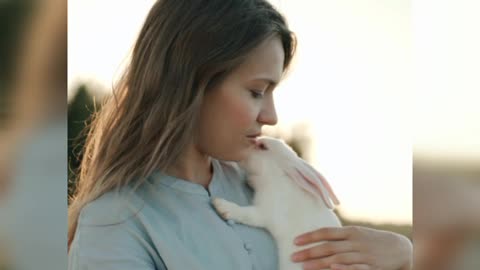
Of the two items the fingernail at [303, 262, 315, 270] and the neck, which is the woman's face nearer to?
the neck

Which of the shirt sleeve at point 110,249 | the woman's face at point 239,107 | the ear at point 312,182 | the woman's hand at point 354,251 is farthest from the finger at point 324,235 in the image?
the shirt sleeve at point 110,249

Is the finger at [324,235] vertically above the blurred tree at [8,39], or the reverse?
the blurred tree at [8,39]

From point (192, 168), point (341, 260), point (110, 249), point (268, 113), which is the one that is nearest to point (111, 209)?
point (110, 249)

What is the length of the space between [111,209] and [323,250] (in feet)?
1.38

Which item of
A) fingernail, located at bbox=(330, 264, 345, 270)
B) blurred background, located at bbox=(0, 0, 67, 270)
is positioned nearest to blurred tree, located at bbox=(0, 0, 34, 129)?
blurred background, located at bbox=(0, 0, 67, 270)

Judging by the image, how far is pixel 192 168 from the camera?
1277mm

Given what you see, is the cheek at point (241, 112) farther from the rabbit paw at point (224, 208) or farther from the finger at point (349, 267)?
the finger at point (349, 267)

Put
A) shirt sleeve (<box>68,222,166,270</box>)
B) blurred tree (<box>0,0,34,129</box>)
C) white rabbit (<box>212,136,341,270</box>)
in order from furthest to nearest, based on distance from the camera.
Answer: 1. white rabbit (<box>212,136,341,270</box>)
2. shirt sleeve (<box>68,222,166,270</box>)
3. blurred tree (<box>0,0,34,129</box>)

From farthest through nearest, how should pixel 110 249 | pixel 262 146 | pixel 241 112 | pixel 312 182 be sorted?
pixel 262 146 < pixel 312 182 < pixel 241 112 < pixel 110 249

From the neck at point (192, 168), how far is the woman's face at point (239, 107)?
0.04 metres

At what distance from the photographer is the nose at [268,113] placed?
122cm

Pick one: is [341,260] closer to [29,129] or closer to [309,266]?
[309,266]

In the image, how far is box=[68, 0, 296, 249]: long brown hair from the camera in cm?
118

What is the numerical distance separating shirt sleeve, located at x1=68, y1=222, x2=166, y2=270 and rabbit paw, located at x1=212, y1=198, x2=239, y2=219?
0.19 meters
